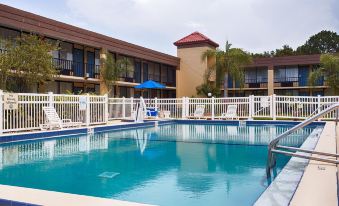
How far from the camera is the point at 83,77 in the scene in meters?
24.0

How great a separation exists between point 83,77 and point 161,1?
30.3 feet

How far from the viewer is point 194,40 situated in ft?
113

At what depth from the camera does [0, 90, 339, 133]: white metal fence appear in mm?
11398

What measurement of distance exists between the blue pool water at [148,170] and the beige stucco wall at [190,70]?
25013mm

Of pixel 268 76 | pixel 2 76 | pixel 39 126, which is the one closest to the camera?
pixel 39 126

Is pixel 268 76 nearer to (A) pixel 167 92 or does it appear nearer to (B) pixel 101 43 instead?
(A) pixel 167 92

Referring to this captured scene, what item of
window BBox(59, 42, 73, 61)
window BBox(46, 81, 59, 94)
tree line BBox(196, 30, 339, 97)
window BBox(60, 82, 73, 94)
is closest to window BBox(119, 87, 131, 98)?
window BBox(60, 82, 73, 94)

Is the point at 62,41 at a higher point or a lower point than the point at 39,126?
higher

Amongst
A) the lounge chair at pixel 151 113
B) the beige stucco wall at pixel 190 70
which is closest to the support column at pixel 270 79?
the beige stucco wall at pixel 190 70

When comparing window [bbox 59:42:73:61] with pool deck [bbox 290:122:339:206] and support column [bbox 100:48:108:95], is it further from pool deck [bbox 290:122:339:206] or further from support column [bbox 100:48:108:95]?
pool deck [bbox 290:122:339:206]

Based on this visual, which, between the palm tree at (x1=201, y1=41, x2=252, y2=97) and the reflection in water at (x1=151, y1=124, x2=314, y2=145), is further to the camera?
the palm tree at (x1=201, y1=41, x2=252, y2=97)

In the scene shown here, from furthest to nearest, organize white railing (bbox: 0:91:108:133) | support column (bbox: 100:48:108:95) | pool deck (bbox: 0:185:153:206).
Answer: support column (bbox: 100:48:108:95) < white railing (bbox: 0:91:108:133) < pool deck (bbox: 0:185:153:206)

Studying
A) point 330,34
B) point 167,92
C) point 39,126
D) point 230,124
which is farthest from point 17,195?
point 330,34

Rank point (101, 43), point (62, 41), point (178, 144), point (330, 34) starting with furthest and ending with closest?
point (330, 34) < point (101, 43) < point (62, 41) < point (178, 144)
